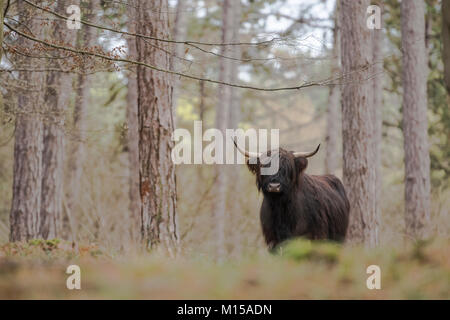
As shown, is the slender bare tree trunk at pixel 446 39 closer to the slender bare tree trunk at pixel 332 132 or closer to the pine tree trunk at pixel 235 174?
the slender bare tree trunk at pixel 332 132

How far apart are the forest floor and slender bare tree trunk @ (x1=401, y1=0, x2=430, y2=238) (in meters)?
9.95

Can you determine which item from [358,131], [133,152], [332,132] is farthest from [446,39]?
[332,132]

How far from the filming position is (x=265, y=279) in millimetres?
4020

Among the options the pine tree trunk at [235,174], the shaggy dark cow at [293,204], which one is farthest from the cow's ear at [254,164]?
the pine tree trunk at [235,174]

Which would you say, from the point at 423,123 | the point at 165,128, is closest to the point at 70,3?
the point at 165,128

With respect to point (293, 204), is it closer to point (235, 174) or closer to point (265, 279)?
point (265, 279)

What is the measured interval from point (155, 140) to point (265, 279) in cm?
405

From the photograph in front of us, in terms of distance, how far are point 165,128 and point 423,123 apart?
8246 millimetres

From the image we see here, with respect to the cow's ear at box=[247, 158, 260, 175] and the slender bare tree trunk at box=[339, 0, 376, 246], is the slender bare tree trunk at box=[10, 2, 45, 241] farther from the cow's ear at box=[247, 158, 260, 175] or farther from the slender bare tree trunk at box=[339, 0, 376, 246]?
the slender bare tree trunk at box=[339, 0, 376, 246]

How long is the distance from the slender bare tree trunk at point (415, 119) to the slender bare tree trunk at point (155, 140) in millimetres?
7953

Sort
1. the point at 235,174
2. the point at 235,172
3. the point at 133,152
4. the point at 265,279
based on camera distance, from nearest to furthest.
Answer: the point at 265,279, the point at 133,152, the point at 235,174, the point at 235,172

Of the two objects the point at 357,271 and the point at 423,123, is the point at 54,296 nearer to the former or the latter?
the point at 357,271

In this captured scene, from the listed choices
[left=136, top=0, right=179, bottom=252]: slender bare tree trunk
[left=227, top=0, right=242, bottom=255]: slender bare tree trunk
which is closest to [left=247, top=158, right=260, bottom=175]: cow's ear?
[left=136, top=0, right=179, bottom=252]: slender bare tree trunk
